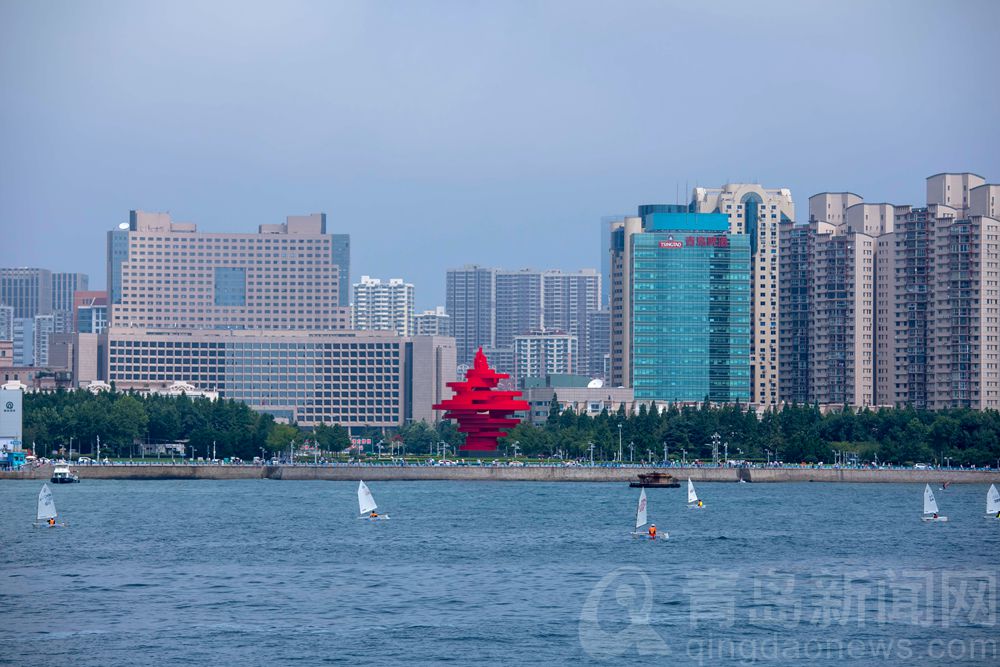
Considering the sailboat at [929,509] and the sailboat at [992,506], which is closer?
the sailboat at [929,509]

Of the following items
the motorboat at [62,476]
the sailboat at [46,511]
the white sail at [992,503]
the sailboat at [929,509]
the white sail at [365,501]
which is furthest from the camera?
the motorboat at [62,476]

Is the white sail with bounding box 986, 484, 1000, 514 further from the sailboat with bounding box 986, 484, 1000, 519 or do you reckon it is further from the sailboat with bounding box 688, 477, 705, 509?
the sailboat with bounding box 688, 477, 705, 509

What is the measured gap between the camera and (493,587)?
83750mm

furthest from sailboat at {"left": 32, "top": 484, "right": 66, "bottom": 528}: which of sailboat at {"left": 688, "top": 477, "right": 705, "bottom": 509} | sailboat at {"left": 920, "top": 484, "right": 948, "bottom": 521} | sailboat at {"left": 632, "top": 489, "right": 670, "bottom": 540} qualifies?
sailboat at {"left": 920, "top": 484, "right": 948, "bottom": 521}

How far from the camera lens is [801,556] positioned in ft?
327

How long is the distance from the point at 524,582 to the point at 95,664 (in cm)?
2846

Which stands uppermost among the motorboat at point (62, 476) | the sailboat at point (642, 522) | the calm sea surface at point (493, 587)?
the motorboat at point (62, 476)

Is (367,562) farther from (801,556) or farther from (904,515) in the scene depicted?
(904,515)

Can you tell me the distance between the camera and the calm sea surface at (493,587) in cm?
6588

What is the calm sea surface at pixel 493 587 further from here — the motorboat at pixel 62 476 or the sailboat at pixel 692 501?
the motorboat at pixel 62 476

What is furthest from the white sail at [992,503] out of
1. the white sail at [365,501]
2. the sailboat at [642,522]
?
the white sail at [365,501]

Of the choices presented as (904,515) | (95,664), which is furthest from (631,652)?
(904,515)

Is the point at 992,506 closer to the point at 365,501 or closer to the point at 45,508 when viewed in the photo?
the point at 365,501

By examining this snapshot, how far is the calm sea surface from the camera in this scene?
216ft
